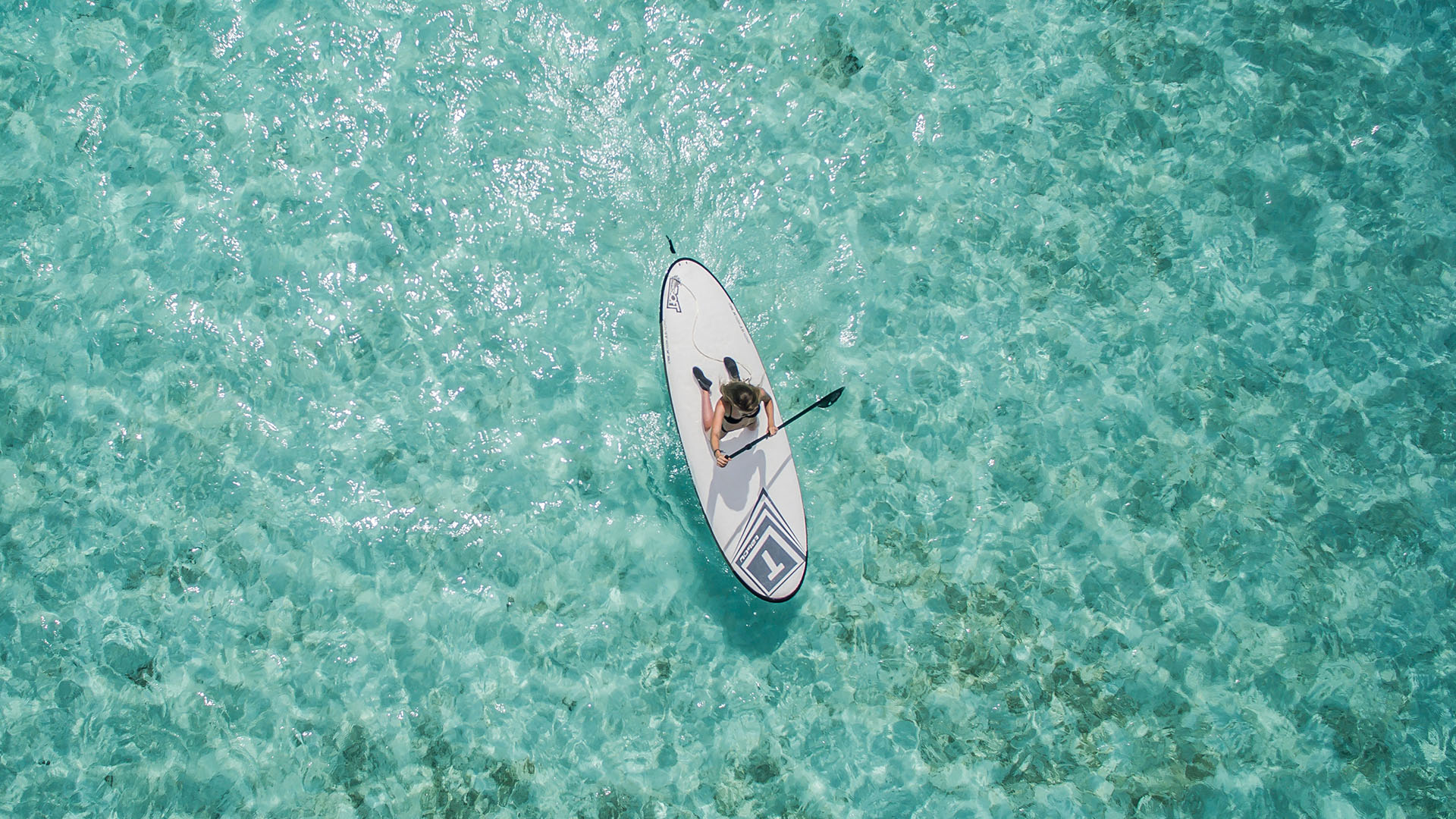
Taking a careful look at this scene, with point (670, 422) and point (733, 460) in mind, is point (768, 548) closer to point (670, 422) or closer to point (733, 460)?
point (733, 460)

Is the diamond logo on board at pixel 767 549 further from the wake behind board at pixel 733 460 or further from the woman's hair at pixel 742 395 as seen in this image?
the woman's hair at pixel 742 395

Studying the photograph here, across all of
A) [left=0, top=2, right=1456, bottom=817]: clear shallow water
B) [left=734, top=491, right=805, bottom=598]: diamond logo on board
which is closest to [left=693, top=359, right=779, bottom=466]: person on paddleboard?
[left=734, top=491, right=805, bottom=598]: diamond logo on board

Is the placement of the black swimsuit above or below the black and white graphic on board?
above

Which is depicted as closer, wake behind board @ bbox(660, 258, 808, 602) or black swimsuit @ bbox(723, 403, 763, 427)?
black swimsuit @ bbox(723, 403, 763, 427)

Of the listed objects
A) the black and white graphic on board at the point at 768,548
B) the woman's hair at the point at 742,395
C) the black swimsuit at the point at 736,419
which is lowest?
the black and white graphic on board at the point at 768,548

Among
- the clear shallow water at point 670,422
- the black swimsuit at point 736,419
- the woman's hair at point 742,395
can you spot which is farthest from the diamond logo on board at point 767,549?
the woman's hair at point 742,395

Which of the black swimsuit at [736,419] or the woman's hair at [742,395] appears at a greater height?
the woman's hair at [742,395]

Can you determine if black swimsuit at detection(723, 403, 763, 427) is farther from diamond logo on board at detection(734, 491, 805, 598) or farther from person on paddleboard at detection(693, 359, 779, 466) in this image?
diamond logo on board at detection(734, 491, 805, 598)
